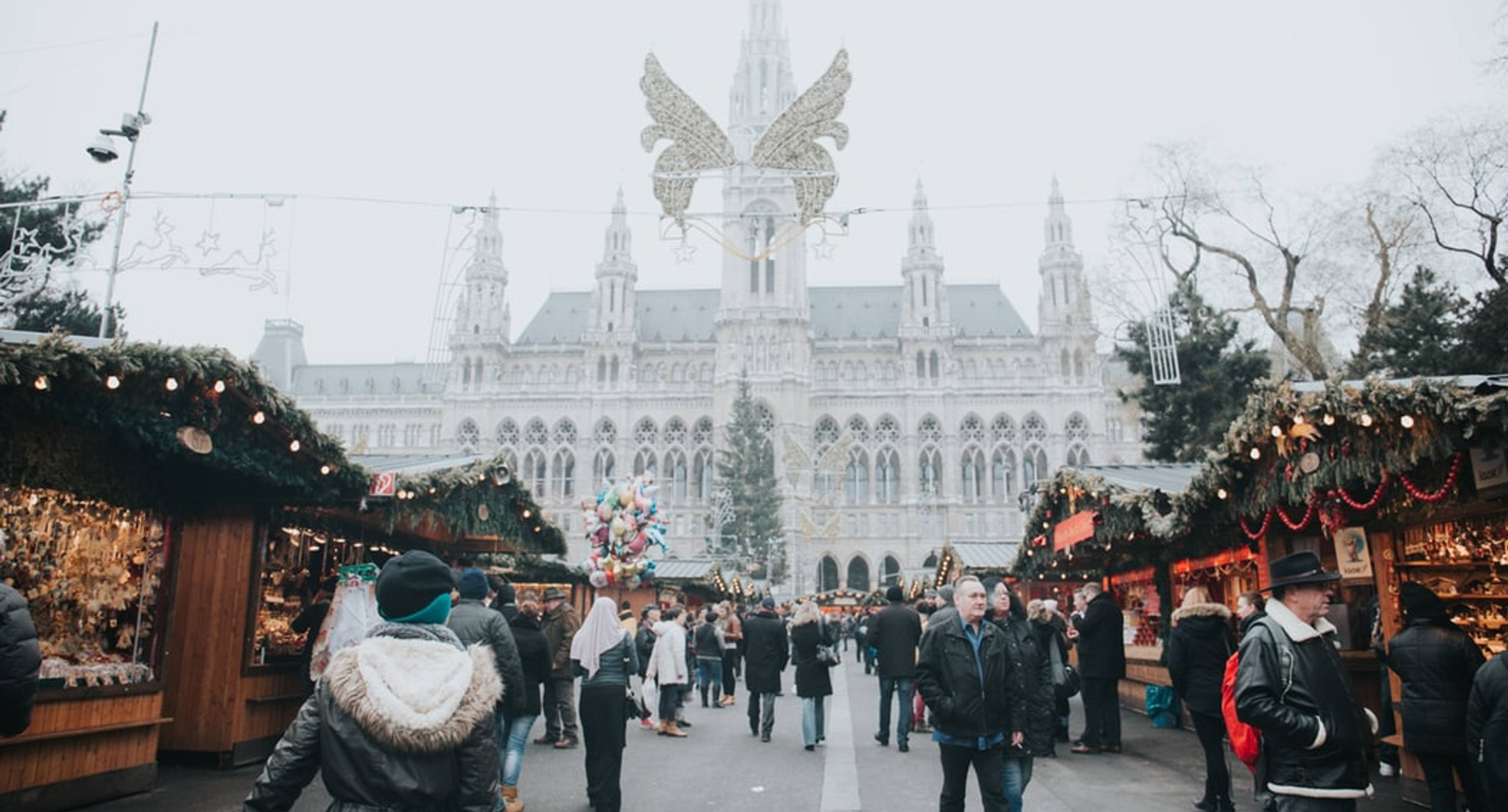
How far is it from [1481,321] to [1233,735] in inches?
526

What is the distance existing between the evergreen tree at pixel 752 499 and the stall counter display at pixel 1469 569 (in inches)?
1488

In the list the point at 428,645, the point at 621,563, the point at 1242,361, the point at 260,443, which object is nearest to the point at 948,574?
the point at 1242,361

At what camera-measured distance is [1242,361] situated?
1797 cm

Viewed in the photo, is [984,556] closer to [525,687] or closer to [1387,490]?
[1387,490]

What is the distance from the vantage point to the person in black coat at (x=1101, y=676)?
8.38 m

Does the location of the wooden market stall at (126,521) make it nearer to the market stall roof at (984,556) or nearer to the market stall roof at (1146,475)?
the market stall roof at (1146,475)

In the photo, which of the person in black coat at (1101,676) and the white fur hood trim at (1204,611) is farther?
the person in black coat at (1101,676)

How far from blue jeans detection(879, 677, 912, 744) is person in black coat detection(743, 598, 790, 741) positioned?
1005 mm

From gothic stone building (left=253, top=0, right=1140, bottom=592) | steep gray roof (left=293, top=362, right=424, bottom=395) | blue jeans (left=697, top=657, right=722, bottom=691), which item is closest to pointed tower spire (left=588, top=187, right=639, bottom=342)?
gothic stone building (left=253, top=0, right=1140, bottom=592)

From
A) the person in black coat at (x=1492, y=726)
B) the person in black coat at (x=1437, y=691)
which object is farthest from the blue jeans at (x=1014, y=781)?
the person in black coat at (x=1437, y=691)

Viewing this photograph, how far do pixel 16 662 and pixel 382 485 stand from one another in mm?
4143

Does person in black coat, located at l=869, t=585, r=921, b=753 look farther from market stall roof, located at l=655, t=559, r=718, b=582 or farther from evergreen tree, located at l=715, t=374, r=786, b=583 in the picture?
evergreen tree, located at l=715, t=374, r=786, b=583

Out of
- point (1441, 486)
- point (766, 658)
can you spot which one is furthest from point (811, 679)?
point (1441, 486)

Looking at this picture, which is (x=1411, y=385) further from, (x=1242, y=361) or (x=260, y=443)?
(x=1242, y=361)
